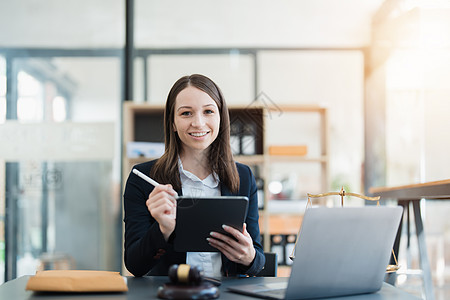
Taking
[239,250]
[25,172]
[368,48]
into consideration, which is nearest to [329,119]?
[368,48]

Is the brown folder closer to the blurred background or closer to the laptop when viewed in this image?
the laptop

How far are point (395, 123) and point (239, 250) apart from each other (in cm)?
264

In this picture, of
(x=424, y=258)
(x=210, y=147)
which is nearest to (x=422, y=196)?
(x=424, y=258)

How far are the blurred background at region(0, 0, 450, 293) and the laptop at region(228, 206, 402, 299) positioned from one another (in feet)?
8.20

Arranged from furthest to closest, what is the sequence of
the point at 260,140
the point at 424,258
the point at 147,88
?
the point at 147,88 → the point at 260,140 → the point at 424,258

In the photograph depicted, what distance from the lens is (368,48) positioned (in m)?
3.92

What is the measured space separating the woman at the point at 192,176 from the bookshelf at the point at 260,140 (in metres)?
1.71

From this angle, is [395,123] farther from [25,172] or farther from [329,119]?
[25,172]

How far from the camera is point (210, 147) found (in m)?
1.85

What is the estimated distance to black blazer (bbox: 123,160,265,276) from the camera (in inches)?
61.4

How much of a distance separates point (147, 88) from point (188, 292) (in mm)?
3105

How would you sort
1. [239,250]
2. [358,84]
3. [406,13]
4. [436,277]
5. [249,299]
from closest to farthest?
1. [249,299]
2. [239,250]
3. [436,277]
4. [406,13]
5. [358,84]

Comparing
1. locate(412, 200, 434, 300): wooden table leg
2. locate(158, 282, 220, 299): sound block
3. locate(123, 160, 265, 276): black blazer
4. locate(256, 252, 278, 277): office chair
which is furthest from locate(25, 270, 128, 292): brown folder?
locate(412, 200, 434, 300): wooden table leg

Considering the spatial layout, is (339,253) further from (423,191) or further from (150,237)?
(423,191)
